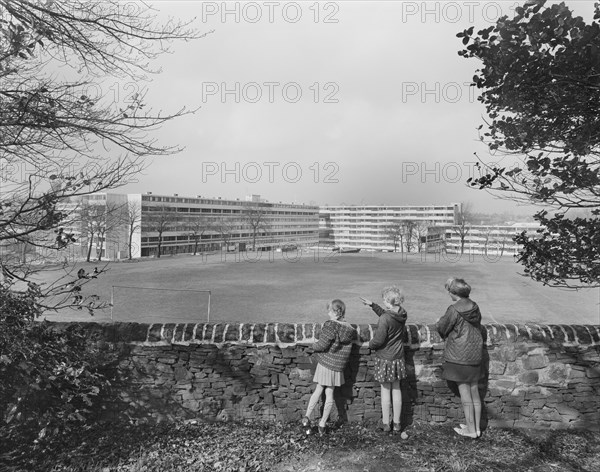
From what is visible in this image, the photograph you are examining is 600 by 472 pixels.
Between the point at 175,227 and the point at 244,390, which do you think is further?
the point at 175,227

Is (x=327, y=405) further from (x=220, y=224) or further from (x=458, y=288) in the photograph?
(x=220, y=224)

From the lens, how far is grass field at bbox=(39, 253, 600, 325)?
47.8ft

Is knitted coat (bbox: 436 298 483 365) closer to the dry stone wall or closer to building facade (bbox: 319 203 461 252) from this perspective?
the dry stone wall

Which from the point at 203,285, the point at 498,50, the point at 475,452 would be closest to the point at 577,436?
the point at 475,452

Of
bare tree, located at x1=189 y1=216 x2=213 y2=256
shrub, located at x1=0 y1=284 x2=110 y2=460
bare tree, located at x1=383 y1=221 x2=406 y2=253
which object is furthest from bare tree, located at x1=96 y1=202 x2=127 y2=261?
bare tree, located at x1=189 y1=216 x2=213 y2=256

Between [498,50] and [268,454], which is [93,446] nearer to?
[268,454]

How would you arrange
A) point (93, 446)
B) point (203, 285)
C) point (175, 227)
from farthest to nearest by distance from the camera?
point (175, 227)
point (203, 285)
point (93, 446)

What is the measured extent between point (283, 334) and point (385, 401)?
1538mm

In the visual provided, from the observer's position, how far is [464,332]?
15.1ft

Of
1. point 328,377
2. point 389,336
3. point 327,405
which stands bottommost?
point 327,405

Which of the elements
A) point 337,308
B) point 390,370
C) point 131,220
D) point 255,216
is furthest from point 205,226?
point 390,370

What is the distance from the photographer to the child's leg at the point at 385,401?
4.78 m

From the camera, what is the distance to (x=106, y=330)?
5.07 meters

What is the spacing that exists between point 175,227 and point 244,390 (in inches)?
3141
